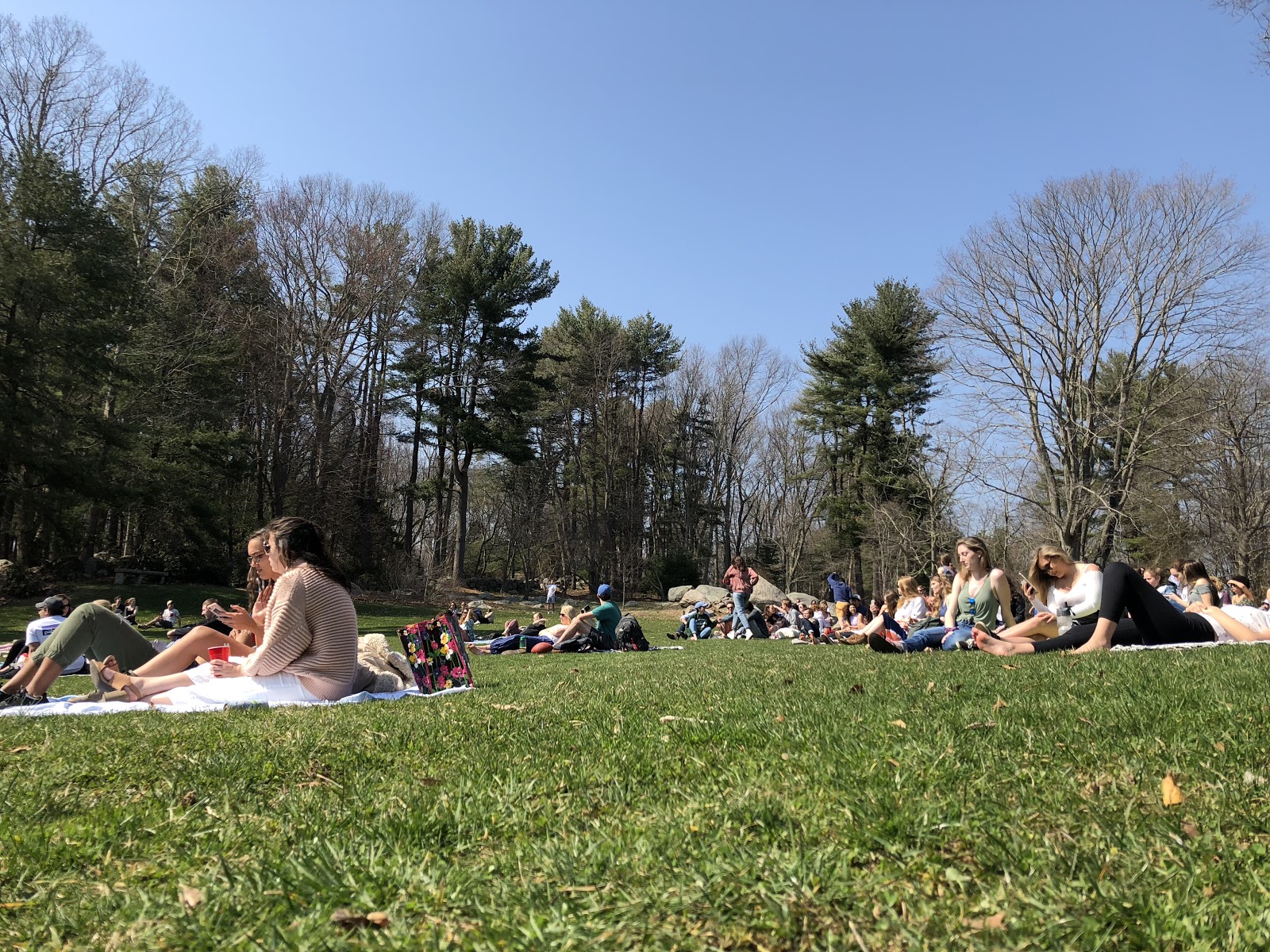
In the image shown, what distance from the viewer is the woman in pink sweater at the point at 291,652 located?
5.76m

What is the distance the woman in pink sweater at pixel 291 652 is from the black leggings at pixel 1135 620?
6104mm

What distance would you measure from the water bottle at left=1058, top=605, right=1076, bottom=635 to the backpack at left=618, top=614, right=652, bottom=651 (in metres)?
7.46

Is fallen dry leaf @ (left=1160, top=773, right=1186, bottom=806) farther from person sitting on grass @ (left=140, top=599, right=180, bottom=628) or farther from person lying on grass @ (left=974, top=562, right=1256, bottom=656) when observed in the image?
person sitting on grass @ (left=140, top=599, right=180, bottom=628)

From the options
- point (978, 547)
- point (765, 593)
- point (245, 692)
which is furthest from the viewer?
point (765, 593)

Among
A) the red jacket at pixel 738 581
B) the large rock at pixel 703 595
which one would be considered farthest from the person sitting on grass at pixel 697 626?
the large rock at pixel 703 595

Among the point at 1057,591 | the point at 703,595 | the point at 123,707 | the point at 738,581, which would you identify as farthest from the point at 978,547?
the point at 703,595

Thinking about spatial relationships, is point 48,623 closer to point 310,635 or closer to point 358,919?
point 310,635

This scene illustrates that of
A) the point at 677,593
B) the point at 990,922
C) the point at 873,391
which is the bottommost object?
the point at 990,922

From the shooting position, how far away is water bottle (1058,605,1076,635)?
27.6 feet

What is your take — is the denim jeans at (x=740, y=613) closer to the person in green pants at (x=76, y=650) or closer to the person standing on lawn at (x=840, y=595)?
the person standing on lawn at (x=840, y=595)

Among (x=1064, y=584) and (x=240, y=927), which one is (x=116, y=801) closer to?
(x=240, y=927)

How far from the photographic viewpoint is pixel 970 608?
963cm

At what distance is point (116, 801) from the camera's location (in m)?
2.96

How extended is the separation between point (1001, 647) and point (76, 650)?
7858mm
